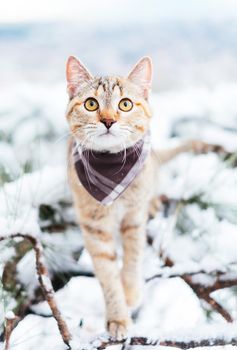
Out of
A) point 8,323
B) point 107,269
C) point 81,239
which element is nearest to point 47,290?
point 8,323

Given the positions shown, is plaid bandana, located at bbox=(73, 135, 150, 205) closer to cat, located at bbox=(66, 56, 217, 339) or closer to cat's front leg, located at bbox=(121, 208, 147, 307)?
cat, located at bbox=(66, 56, 217, 339)

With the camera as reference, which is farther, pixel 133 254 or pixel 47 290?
pixel 133 254

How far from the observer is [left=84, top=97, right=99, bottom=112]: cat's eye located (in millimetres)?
684

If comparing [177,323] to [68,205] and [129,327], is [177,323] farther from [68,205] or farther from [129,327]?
[68,205]

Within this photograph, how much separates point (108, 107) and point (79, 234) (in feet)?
1.18

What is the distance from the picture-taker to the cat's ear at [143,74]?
69 centimetres

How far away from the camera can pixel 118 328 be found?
0.75 metres

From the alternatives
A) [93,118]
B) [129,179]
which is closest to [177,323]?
[129,179]

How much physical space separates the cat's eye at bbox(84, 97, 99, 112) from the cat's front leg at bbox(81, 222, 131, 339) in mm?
226

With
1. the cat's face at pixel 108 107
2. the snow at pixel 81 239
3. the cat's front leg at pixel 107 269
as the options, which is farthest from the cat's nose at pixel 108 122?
the cat's front leg at pixel 107 269

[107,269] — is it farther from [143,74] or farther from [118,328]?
[143,74]

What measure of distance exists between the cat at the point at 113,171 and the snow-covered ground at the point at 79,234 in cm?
4

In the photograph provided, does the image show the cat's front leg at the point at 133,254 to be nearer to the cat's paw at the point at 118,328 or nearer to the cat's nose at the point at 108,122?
the cat's paw at the point at 118,328

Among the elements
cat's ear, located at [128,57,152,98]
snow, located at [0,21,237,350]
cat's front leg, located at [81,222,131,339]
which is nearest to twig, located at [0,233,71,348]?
snow, located at [0,21,237,350]
